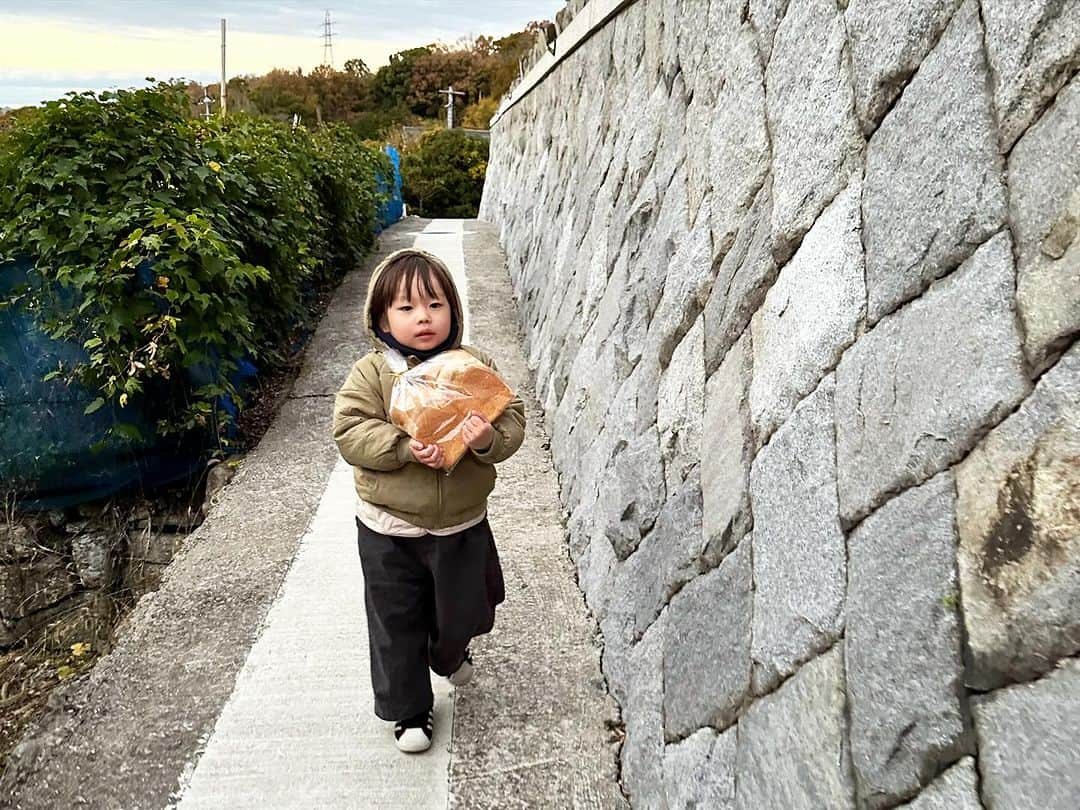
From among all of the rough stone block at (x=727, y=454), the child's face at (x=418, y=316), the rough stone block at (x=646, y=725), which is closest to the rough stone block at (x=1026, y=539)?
the rough stone block at (x=727, y=454)

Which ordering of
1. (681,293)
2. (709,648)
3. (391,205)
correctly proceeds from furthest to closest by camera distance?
(391,205)
(681,293)
(709,648)

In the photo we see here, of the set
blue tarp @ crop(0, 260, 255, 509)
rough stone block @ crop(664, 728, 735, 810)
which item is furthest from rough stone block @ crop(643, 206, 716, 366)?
blue tarp @ crop(0, 260, 255, 509)

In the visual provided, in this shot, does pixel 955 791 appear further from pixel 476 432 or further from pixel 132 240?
pixel 132 240

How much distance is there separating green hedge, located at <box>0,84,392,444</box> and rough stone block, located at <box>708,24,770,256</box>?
9.05ft

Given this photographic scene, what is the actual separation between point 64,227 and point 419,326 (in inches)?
109

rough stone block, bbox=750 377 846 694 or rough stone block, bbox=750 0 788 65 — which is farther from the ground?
rough stone block, bbox=750 0 788 65

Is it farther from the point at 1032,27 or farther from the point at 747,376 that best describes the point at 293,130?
the point at 1032,27

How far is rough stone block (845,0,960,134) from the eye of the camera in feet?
4.13

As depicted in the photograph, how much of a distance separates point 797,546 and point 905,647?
365mm

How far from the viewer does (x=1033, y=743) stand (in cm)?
87

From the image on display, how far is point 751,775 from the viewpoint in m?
1.51

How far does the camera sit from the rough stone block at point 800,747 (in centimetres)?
125

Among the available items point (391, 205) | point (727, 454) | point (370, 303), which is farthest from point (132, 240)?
point (391, 205)

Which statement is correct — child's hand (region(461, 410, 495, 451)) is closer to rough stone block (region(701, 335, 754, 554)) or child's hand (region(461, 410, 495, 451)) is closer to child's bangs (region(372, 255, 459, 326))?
child's bangs (region(372, 255, 459, 326))
